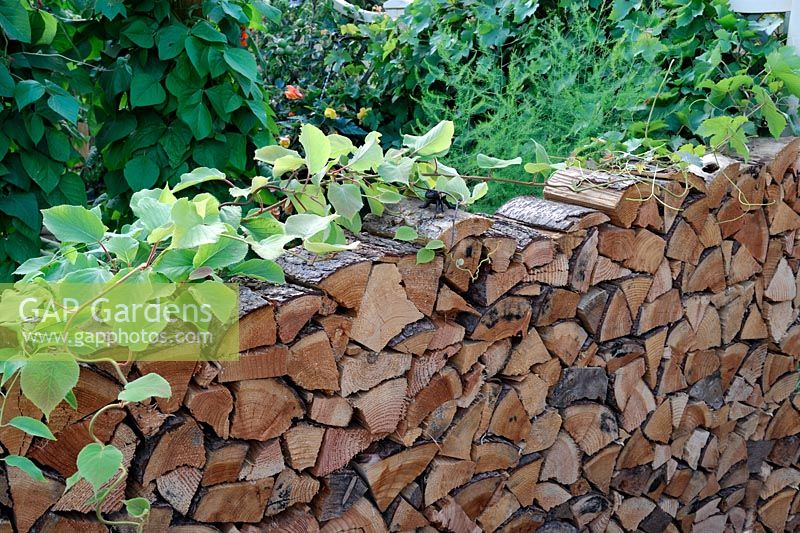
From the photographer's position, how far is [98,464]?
100 centimetres

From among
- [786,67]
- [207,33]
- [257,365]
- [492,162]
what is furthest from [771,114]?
[257,365]

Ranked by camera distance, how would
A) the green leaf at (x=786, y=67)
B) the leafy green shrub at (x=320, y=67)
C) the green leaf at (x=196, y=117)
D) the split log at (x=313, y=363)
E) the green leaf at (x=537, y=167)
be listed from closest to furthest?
the split log at (x=313, y=363)
the green leaf at (x=537, y=167)
the green leaf at (x=196, y=117)
the green leaf at (x=786, y=67)
the leafy green shrub at (x=320, y=67)

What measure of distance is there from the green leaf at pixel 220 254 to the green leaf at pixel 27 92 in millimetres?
951

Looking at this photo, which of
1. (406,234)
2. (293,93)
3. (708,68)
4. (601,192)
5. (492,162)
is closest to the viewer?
(406,234)

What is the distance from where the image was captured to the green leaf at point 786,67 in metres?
2.22

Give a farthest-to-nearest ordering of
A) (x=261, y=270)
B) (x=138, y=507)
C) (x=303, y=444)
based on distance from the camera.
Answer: (x=303, y=444), (x=261, y=270), (x=138, y=507)

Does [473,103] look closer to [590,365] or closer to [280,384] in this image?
[590,365]

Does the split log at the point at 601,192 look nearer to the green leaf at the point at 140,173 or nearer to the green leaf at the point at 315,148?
the green leaf at the point at 315,148

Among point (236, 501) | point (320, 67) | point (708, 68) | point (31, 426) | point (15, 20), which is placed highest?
point (15, 20)

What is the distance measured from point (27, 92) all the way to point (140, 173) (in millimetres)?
322

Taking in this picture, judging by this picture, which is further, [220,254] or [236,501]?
[236,501]

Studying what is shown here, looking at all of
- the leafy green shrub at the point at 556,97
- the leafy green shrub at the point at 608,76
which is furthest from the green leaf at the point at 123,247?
the leafy green shrub at the point at 556,97

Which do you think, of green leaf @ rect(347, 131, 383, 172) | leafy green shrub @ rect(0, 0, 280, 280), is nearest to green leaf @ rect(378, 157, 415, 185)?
green leaf @ rect(347, 131, 383, 172)

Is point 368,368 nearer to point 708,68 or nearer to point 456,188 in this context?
point 456,188
